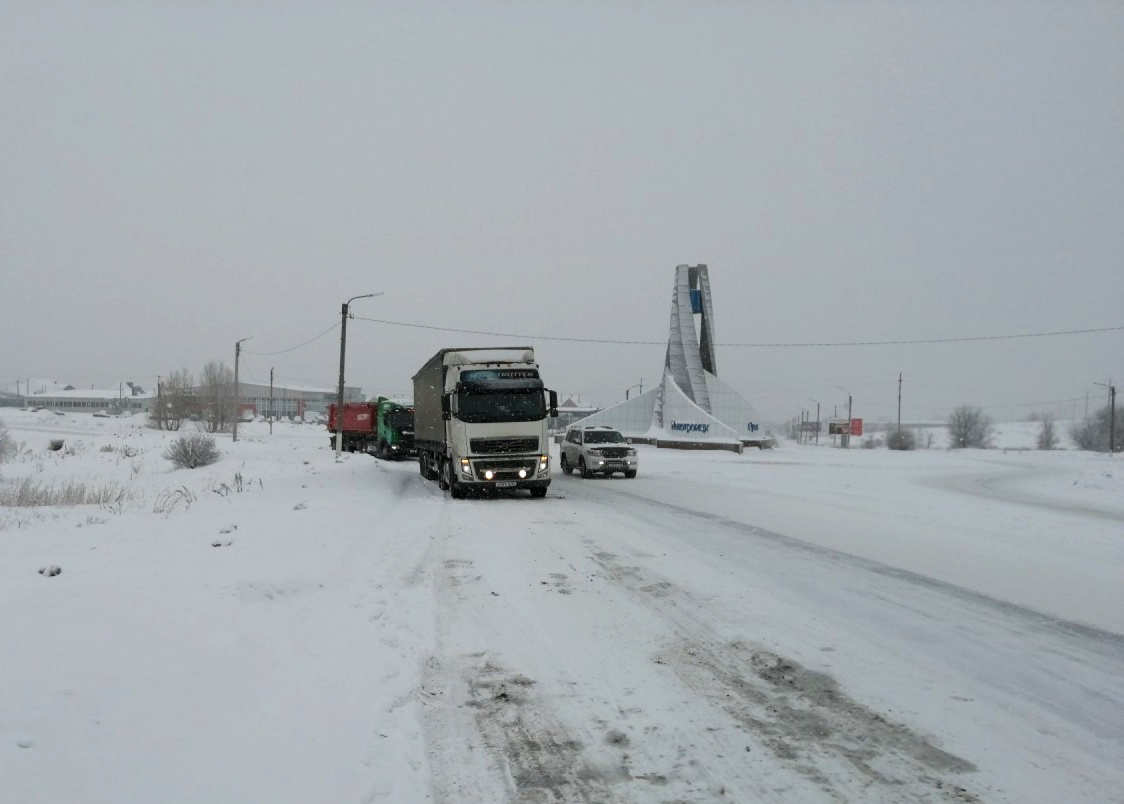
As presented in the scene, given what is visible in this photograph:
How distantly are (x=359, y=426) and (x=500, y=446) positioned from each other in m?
32.5

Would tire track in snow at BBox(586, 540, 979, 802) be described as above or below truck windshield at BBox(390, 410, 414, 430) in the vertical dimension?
below

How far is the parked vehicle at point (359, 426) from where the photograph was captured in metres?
49.4

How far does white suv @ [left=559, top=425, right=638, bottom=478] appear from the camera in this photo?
29516 mm

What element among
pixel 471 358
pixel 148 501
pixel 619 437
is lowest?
pixel 148 501

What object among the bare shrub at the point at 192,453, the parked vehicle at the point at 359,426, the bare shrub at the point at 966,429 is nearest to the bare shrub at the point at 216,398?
the parked vehicle at the point at 359,426

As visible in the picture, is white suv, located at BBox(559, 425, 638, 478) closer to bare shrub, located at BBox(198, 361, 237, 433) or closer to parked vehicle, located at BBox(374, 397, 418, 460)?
parked vehicle, located at BBox(374, 397, 418, 460)

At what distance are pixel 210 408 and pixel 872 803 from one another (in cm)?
9050

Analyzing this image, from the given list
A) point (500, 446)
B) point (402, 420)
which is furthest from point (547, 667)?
point (402, 420)

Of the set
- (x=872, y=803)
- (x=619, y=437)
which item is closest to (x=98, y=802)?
(x=872, y=803)

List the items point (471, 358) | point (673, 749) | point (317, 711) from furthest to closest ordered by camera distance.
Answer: point (471, 358)
point (317, 711)
point (673, 749)

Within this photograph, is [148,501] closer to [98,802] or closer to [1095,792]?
[98,802]

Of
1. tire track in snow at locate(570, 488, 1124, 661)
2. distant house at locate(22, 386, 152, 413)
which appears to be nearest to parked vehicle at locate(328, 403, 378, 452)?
tire track in snow at locate(570, 488, 1124, 661)

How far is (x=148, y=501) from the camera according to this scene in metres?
20.1

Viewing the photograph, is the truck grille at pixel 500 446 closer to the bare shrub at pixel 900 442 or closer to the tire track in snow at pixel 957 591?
the tire track in snow at pixel 957 591
